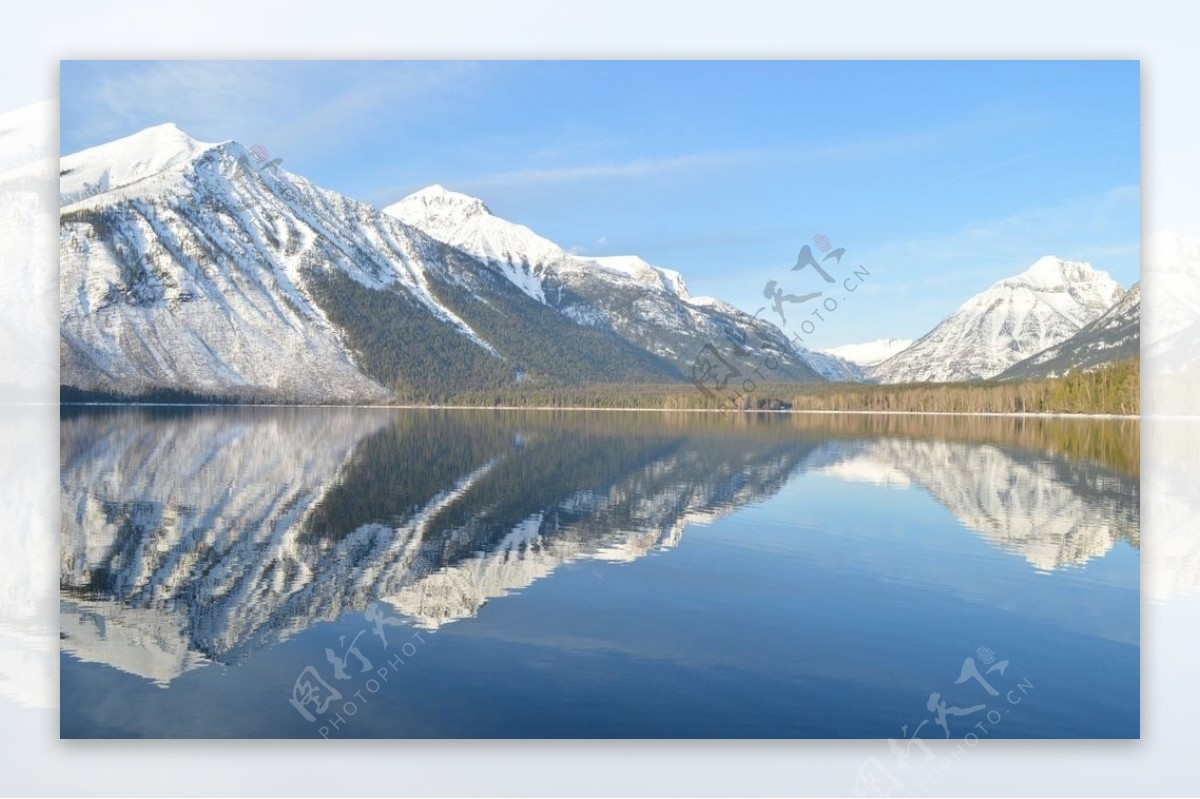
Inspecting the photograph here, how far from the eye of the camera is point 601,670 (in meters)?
11.5

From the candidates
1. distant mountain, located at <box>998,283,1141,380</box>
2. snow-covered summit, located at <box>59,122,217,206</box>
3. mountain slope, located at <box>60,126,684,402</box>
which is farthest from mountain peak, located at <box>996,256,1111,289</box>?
snow-covered summit, located at <box>59,122,217,206</box>

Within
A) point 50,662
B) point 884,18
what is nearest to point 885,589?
point 884,18

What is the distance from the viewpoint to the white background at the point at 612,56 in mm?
10477

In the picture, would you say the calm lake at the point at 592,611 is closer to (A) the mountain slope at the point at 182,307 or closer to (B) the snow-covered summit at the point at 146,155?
(A) the mountain slope at the point at 182,307

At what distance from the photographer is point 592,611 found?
546 inches

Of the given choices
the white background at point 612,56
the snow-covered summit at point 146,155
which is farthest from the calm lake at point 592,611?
the snow-covered summit at point 146,155

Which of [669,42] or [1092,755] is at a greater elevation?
[669,42]

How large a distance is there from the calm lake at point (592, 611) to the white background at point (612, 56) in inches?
12.3

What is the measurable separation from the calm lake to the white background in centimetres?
31

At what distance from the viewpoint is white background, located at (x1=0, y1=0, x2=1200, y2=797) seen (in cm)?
1048

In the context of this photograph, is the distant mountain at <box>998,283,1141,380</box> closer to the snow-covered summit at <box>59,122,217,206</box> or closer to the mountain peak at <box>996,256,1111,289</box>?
the mountain peak at <box>996,256,1111,289</box>

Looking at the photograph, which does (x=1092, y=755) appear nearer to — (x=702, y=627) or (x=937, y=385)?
(x=702, y=627)

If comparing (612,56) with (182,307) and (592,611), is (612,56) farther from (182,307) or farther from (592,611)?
(182,307)

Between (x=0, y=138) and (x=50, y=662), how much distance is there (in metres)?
8.41
